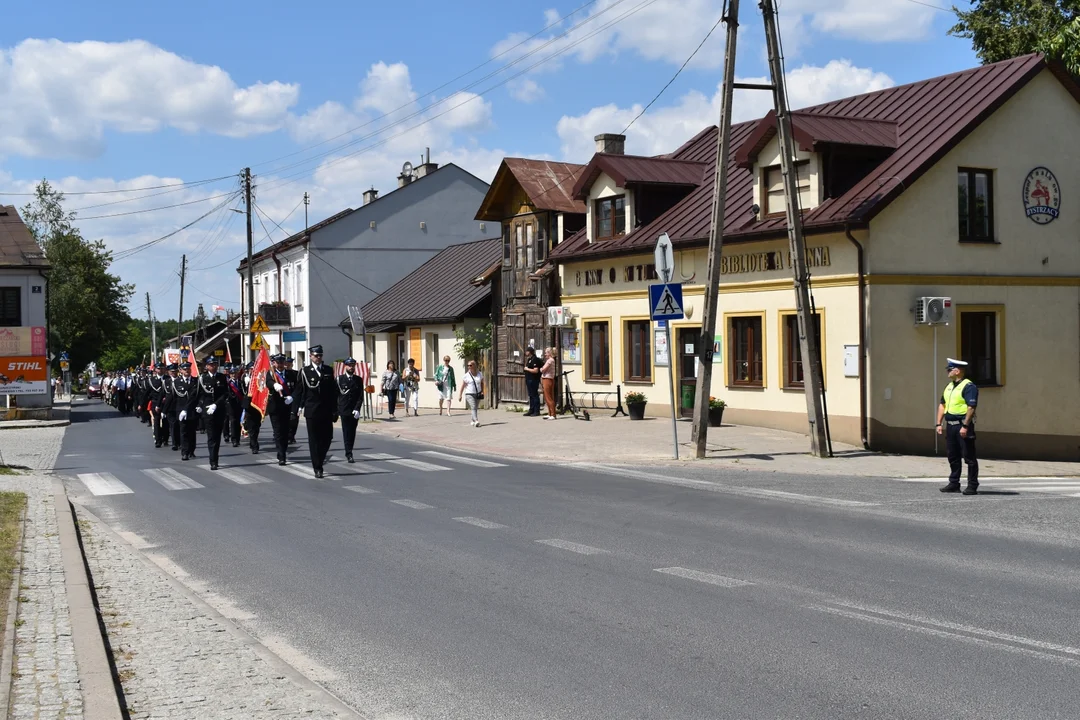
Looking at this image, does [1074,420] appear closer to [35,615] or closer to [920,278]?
[920,278]

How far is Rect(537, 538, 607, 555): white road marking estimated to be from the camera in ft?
32.2

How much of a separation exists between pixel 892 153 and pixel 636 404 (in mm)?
7847

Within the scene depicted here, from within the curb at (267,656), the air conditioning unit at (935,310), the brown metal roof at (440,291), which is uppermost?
the brown metal roof at (440,291)

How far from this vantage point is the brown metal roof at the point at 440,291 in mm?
36406

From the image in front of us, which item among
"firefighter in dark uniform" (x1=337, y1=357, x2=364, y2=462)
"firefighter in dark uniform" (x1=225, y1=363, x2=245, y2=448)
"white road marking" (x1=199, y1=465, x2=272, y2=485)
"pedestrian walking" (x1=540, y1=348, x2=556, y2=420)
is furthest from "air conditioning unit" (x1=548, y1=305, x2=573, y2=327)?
"white road marking" (x1=199, y1=465, x2=272, y2=485)

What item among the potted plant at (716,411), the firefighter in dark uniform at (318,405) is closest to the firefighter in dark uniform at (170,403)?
the firefighter in dark uniform at (318,405)

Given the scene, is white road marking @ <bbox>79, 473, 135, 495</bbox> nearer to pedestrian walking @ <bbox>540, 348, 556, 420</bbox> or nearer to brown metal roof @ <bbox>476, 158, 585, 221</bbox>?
pedestrian walking @ <bbox>540, 348, 556, 420</bbox>

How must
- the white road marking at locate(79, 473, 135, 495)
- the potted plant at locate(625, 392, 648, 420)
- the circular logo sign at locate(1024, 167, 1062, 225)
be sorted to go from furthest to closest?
the potted plant at locate(625, 392, 648, 420) → the circular logo sign at locate(1024, 167, 1062, 225) → the white road marking at locate(79, 473, 135, 495)

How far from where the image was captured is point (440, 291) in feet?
130

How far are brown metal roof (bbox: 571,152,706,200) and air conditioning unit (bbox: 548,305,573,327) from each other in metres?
3.23

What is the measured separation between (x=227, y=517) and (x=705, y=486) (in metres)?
6.34

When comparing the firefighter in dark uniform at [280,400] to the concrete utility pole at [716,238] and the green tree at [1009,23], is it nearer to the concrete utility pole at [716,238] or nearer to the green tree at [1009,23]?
the concrete utility pole at [716,238]

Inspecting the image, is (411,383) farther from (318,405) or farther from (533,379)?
(318,405)

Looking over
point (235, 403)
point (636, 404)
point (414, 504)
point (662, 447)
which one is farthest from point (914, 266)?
point (235, 403)
